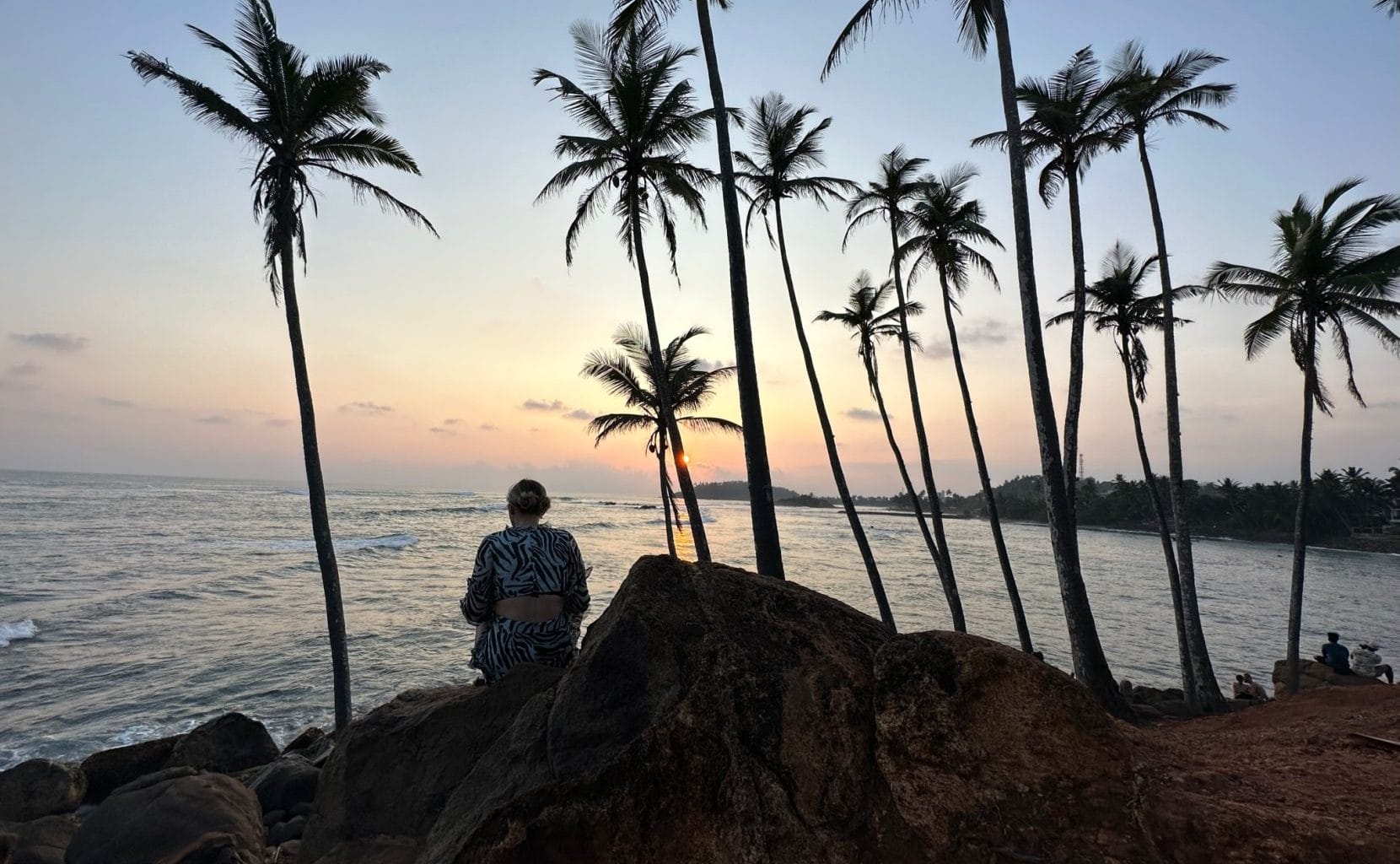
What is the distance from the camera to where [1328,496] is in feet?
254

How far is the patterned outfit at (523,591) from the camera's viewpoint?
3725 mm

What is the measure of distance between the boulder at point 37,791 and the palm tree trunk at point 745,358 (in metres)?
9.62

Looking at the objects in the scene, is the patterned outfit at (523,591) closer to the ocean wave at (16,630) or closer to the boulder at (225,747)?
the boulder at (225,747)

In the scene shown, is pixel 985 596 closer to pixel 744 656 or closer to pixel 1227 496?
pixel 744 656

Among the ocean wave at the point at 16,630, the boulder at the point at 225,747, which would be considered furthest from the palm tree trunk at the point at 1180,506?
the ocean wave at the point at 16,630

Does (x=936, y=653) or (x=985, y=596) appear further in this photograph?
(x=985, y=596)

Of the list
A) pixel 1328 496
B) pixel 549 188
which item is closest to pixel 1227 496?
pixel 1328 496

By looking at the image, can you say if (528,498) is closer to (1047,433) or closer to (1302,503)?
(1047,433)

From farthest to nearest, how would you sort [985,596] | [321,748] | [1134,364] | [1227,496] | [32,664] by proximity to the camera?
[1227,496] → [985,596] → [1134,364] → [32,664] → [321,748]

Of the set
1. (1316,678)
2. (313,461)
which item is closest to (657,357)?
(313,461)

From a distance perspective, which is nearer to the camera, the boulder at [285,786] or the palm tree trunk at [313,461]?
the boulder at [285,786]

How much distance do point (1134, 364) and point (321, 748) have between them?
20.2 meters

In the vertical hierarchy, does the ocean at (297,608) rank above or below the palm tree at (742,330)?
below

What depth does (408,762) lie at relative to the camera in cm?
376
